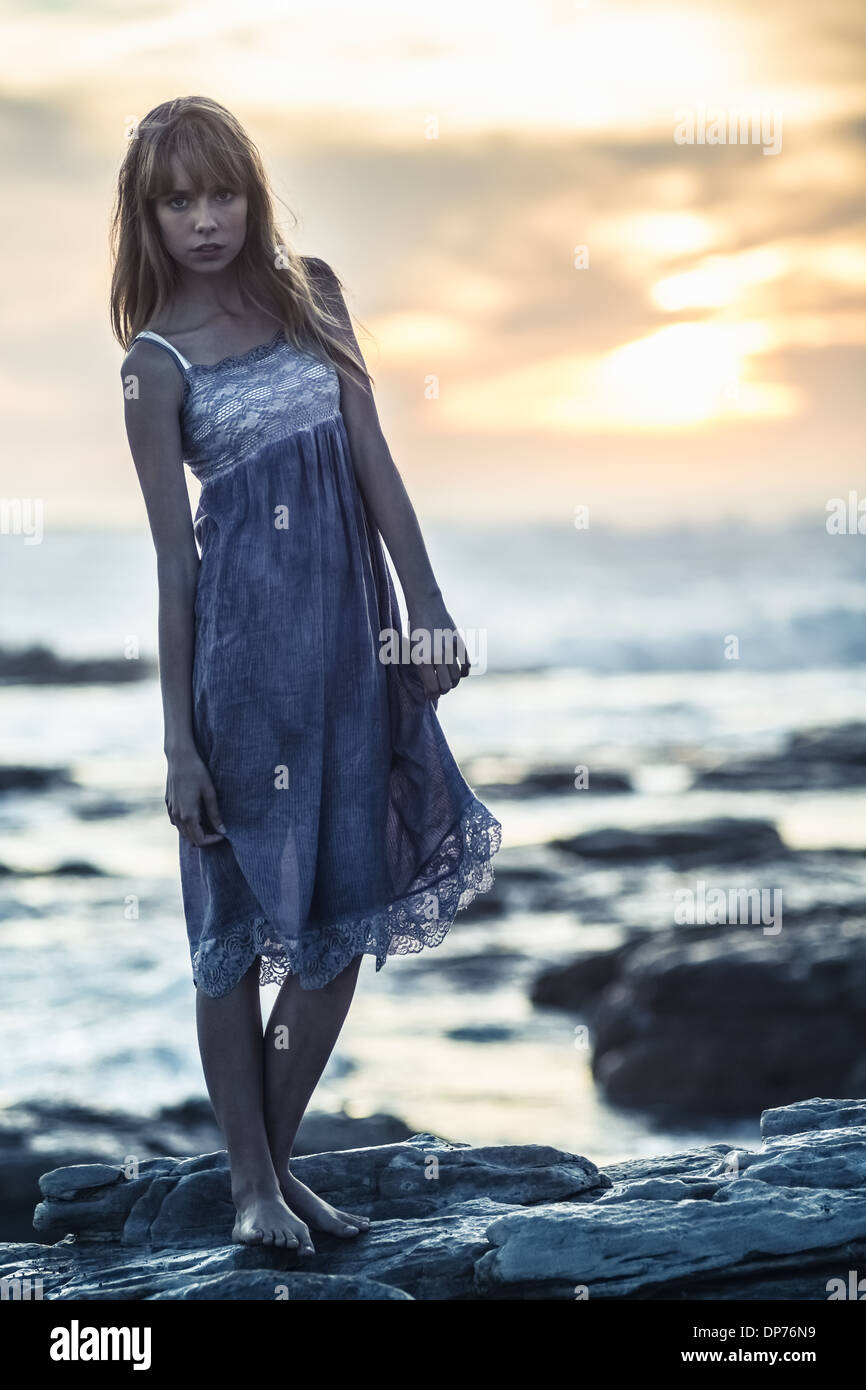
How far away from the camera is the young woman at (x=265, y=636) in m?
3.01

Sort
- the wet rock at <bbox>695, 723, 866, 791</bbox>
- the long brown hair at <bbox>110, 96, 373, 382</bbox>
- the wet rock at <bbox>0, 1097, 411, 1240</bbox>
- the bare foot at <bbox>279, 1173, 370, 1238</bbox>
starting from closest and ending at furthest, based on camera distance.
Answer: the long brown hair at <bbox>110, 96, 373, 382</bbox>
the bare foot at <bbox>279, 1173, 370, 1238</bbox>
the wet rock at <bbox>0, 1097, 411, 1240</bbox>
the wet rock at <bbox>695, 723, 866, 791</bbox>

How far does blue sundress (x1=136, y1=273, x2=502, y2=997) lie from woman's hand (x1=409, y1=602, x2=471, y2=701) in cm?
7

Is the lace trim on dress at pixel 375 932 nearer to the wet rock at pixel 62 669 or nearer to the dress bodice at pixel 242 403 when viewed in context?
the dress bodice at pixel 242 403

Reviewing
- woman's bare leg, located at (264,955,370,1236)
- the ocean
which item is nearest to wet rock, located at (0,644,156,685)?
the ocean

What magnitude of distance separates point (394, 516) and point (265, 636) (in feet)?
1.28

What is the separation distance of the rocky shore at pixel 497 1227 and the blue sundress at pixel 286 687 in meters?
0.64

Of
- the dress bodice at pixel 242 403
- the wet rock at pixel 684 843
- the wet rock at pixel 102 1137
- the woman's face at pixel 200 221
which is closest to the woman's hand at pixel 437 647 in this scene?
the dress bodice at pixel 242 403

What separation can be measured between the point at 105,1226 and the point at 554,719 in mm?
23309

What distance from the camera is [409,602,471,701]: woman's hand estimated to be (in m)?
3.10

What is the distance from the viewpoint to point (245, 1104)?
10.2ft

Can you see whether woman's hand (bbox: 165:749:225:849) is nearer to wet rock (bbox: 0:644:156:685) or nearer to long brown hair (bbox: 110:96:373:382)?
long brown hair (bbox: 110:96:373:382)

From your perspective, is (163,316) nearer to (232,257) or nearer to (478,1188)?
(232,257)

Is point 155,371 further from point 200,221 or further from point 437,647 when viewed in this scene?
point 437,647
